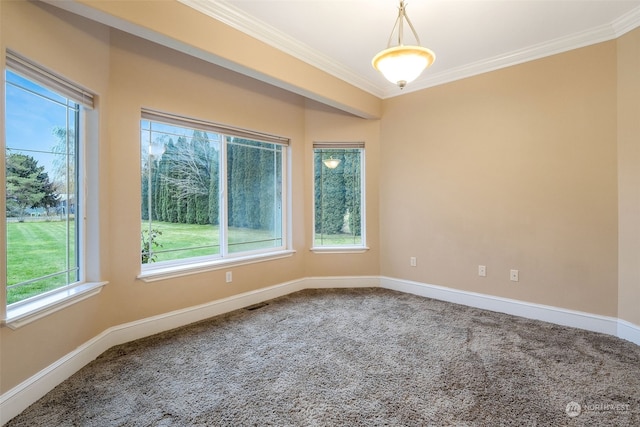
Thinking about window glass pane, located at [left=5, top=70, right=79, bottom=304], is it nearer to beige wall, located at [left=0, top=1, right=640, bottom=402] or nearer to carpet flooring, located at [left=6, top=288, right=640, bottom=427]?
beige wall, located at [left=0, top=1, right=640, bottom=402]

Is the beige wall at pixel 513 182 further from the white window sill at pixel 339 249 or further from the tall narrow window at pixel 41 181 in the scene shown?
the tall narrow window at pixel 41 181

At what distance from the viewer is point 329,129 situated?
427cm

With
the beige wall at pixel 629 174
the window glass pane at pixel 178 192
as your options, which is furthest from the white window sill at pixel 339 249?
the beige wall at pixel 629 174

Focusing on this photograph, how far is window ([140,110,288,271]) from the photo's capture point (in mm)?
2967

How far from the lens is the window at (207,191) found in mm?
2967

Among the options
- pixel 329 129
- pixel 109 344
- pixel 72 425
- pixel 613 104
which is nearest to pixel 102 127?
pixel 109 344

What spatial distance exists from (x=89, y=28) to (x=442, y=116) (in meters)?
3.64

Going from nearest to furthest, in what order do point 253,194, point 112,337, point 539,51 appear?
point 112,337, point 539,51, point 253,194

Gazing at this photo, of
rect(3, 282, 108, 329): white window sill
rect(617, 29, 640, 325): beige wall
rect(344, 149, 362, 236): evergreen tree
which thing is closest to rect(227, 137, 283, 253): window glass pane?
rect(344, 149, 362, 236): evergreen tree

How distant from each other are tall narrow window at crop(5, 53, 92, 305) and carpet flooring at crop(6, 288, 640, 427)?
76 cm

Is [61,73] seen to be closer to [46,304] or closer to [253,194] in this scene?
[46,304]

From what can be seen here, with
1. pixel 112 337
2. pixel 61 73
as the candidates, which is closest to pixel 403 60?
pixel 61 73

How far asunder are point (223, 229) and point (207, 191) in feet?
1.55

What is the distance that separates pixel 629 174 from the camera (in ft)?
8.66
